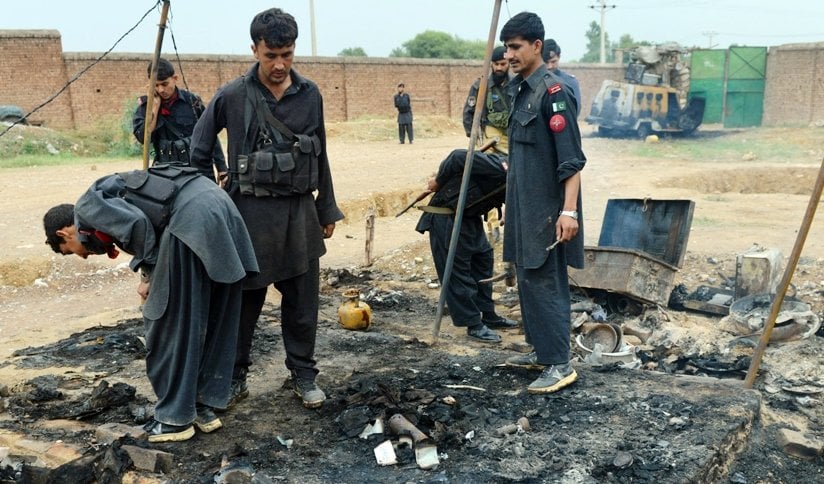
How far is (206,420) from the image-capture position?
388 cm

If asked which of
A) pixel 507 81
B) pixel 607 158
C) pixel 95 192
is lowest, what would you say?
pixel 607 158

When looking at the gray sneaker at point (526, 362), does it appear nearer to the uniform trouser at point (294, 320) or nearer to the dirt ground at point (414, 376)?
the dirt ground at point (414, 376)

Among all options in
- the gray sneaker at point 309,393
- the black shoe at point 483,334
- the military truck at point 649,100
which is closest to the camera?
the gray sneaker at point 309,393

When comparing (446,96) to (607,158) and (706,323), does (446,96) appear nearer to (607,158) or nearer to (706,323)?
(607,158)

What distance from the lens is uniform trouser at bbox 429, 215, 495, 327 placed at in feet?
19.4

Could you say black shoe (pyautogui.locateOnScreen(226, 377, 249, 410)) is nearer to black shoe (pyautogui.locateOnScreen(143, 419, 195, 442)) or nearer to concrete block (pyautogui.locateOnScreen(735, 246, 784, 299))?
black shoe (pyautogui.locateOnScreen(143, 419, 195, 442))

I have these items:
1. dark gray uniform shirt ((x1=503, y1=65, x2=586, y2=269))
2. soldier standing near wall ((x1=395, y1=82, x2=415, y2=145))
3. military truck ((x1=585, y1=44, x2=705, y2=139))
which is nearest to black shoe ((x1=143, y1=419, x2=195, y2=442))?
dark gray uniform shirt ((x1=503, y1=65, x2=586, y2=269))

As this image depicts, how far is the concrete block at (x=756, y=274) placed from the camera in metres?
6.79

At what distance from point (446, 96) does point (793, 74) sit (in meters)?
13.8

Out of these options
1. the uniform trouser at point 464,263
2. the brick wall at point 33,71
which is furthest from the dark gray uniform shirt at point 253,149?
the brick wall at point 33,71

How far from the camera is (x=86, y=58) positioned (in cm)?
2553

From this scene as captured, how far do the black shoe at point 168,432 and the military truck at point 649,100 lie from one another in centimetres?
2388

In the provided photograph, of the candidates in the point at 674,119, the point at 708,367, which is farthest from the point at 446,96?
the point at 708,367

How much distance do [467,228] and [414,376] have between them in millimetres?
1663
